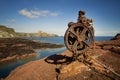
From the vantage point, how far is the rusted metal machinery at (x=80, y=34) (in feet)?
41.2

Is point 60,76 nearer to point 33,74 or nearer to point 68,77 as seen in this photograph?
point 68,77

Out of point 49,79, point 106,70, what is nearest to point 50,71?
point 49,79

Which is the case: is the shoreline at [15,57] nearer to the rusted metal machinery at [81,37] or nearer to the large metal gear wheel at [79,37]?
the large metal gear wheel at [79,37]

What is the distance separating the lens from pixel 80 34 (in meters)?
12.7

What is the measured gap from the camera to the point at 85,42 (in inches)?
501

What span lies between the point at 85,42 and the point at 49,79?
16.0 ft

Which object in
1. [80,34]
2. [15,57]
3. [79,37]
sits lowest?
[15,57]

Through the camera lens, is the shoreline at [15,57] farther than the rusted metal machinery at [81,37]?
Yes

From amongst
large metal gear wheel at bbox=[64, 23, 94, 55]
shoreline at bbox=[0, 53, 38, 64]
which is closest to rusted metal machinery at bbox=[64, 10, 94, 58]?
large metal gear wheel at bbox=[64, 23, 94, 55]

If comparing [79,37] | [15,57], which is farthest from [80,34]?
[15,57]

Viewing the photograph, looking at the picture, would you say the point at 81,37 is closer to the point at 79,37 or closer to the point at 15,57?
the point at 79,37

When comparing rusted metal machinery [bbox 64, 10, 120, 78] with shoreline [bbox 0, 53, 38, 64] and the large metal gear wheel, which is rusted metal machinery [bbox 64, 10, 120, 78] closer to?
the large metal gear wheel

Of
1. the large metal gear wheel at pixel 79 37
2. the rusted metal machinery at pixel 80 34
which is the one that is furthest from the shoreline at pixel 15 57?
the rusted metal machinery at pixel 80 34

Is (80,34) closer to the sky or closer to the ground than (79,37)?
closer to the sky
